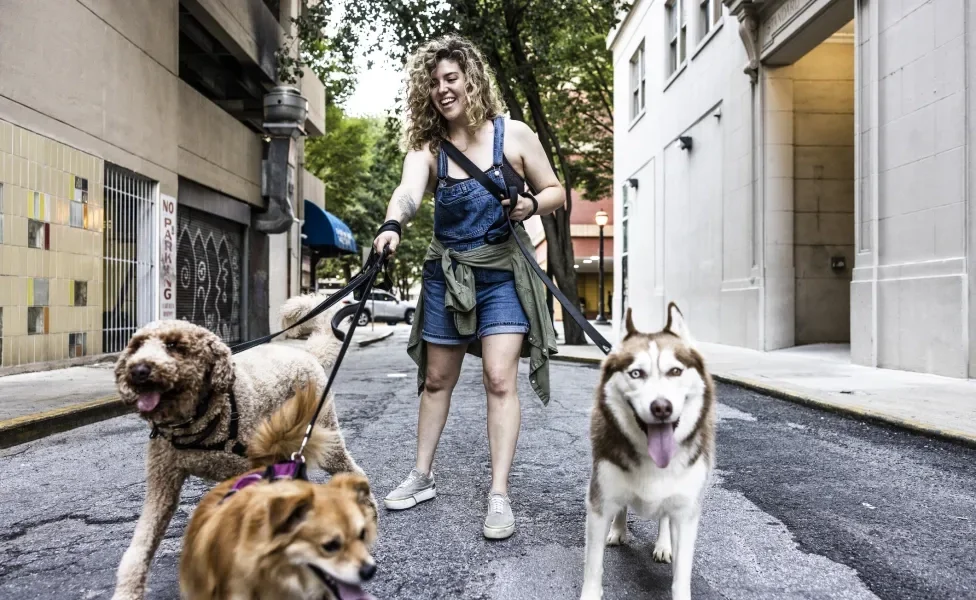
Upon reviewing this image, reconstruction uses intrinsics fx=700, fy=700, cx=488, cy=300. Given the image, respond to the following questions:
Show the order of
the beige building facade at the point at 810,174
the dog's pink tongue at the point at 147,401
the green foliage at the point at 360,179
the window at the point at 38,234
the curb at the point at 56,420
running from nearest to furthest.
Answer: the dog's pink tongue at the point at 147,401 < the curb at the point at 56,420 < the beige building facade at the point at 810,174 < the window at the point at 38,234 < the green foliage at the point at 360,179

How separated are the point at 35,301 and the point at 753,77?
1314 centimetres

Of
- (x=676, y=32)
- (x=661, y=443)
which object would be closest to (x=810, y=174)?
(x=676, y=32)

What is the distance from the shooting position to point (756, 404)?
7531 mm

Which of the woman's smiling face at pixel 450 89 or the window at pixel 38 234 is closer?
the woman's smiling face at pixel 450 89

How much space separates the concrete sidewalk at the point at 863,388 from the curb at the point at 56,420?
20.6 feet

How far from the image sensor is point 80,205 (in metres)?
10.1

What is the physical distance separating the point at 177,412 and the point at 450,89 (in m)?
2.16

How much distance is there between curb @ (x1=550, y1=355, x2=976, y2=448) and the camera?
17.3 feet

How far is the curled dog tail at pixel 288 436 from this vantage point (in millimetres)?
2402

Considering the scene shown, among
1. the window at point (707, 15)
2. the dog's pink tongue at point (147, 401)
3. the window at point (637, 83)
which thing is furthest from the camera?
the window at point (637, 83)

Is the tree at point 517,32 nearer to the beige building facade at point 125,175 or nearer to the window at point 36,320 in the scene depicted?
the beige building facade at point 125,175

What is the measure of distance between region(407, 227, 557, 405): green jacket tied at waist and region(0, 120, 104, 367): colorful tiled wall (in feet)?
24.3

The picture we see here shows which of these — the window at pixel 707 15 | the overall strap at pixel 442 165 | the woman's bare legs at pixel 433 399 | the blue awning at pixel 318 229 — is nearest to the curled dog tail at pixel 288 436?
the woman's bare legs at pixel 433 399

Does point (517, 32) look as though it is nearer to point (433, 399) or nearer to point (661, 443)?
point (433, 399)
